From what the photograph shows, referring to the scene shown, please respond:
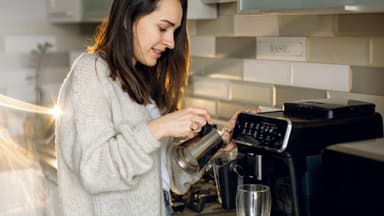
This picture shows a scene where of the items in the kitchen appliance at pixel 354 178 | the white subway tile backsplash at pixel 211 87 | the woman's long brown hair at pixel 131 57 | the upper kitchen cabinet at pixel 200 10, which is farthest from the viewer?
the white subway tile backsplash at pixel 211 87

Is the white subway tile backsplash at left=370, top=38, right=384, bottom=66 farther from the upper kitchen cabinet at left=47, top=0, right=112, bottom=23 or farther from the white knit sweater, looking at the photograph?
the upper kitchen cabinet at left=47, top=0, right=112, bottom=23

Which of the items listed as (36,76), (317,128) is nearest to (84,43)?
(36,76)

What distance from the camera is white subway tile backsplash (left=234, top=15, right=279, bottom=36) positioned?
213 cm

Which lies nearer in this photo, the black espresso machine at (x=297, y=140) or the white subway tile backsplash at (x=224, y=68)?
the black espresso machine at (x=297, y=140)

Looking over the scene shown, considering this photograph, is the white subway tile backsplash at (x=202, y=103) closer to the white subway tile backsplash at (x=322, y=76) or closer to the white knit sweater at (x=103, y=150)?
the white subway tile backsplash at (x=322, y=76)

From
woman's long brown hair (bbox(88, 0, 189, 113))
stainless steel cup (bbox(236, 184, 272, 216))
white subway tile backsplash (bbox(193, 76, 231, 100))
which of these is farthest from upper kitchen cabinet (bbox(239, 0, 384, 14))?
white subway tile backsplash (bbox(193, 76, 231, 100))

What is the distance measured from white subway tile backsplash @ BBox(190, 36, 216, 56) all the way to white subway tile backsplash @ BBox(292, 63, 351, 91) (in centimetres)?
51

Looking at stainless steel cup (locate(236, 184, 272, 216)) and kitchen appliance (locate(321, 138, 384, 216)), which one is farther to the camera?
stainless steel cup (locate(236, 184, 272, 216))

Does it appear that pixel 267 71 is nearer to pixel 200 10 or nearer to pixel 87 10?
pixel 200 10

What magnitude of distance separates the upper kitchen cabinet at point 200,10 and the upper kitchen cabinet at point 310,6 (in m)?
0.50

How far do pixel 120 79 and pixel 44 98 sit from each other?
2028 millimetres

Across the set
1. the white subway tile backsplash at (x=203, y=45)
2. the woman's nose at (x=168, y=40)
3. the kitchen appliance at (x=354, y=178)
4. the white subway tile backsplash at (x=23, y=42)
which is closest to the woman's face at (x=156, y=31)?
the woman's nose at (x=168, y=40)

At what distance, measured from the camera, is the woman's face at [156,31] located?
62.2 inches

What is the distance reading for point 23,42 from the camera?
3453mm
